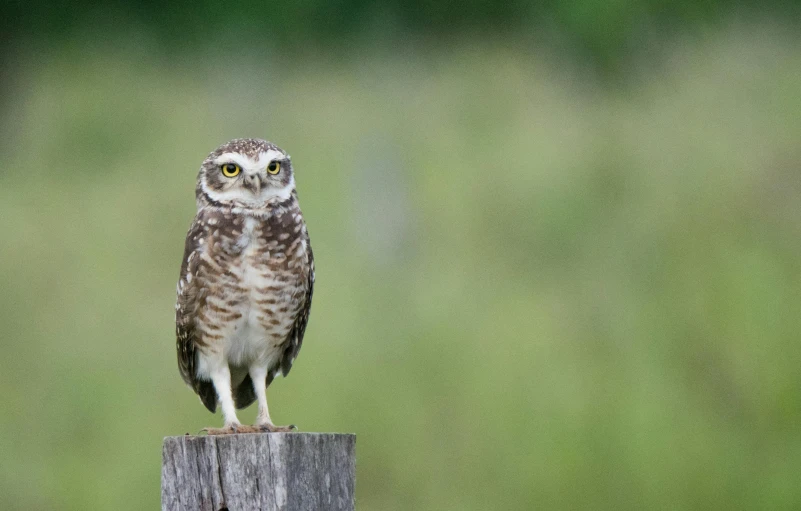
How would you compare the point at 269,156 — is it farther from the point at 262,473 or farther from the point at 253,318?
the point at 262,473

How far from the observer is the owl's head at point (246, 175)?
2764 millimetres

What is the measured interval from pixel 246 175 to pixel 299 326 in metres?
0.58

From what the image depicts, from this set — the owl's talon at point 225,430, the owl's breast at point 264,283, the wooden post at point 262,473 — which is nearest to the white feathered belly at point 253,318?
the owl's breast at point 264,283

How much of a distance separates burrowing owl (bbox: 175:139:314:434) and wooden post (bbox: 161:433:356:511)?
30.9 inches

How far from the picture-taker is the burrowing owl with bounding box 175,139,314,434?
2.81 metres

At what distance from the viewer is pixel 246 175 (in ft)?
9.07

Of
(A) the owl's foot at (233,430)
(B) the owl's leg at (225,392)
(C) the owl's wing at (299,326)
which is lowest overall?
(A) the owl's foot at (233,430)

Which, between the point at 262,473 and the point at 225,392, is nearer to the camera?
the point at 262,473

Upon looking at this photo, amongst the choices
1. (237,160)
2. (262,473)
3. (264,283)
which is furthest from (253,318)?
(262,473)

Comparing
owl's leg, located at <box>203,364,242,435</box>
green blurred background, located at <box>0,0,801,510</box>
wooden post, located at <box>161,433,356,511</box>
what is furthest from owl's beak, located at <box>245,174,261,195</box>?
green blurred background, located at <box>0,0,801,510</box>

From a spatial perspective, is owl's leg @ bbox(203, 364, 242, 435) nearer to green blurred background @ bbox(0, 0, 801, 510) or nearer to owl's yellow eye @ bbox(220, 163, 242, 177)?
owl's yellow eye @ bbox(220, 163, 242, 177)

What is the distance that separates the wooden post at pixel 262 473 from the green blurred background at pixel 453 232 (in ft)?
9.86

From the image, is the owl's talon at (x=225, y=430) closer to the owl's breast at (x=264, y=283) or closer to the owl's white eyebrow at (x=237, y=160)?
the owl's breast at (x=264, y=283)

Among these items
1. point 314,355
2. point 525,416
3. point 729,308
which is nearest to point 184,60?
point 314,355
